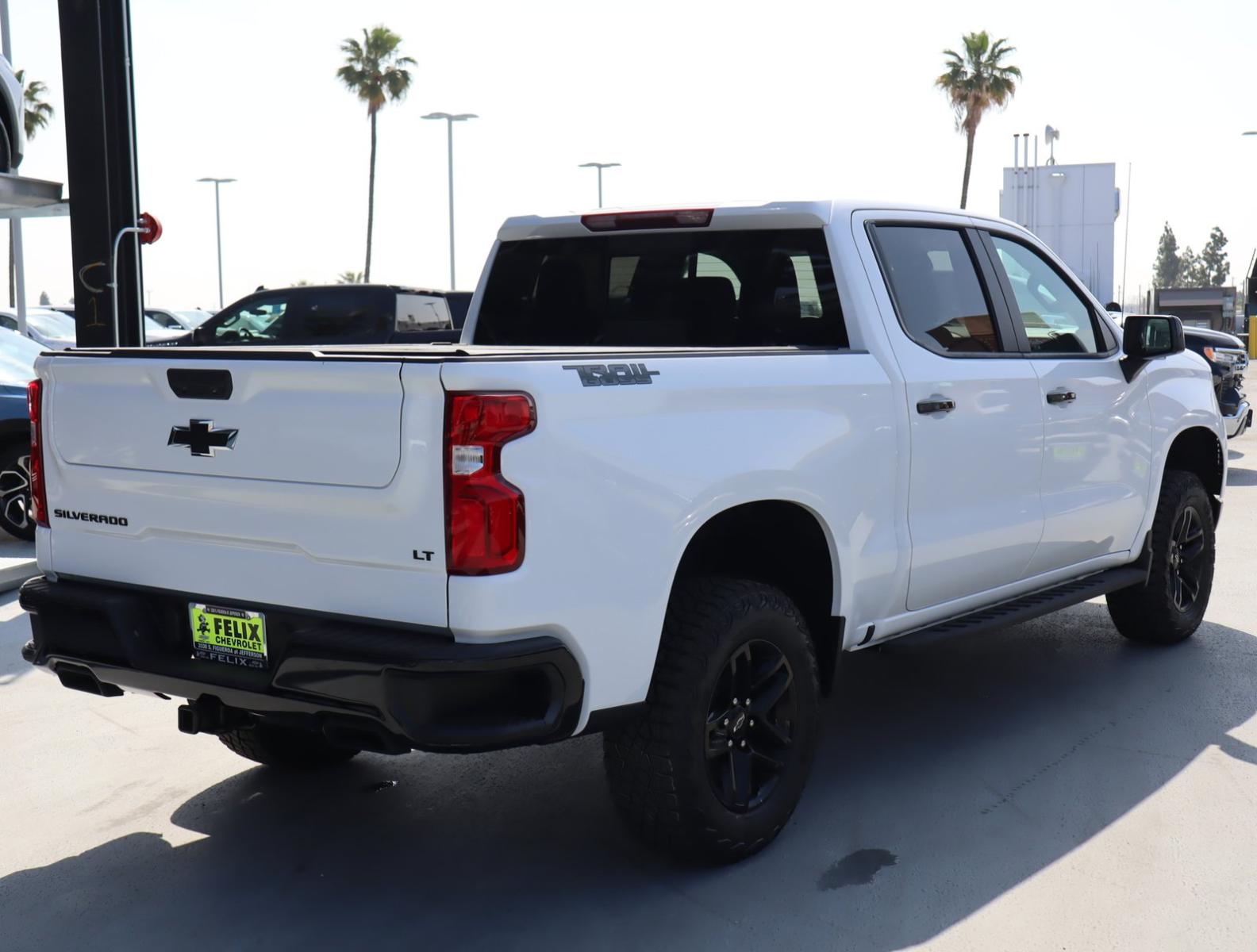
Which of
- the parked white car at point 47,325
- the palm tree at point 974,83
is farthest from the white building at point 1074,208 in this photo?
the parked white car at point 47,325

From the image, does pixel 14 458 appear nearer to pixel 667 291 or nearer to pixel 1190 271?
pixel 667 291

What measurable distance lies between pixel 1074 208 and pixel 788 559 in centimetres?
4476

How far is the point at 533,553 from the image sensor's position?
327 centimetres

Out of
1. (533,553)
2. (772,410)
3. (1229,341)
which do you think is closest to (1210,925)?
(772,410)

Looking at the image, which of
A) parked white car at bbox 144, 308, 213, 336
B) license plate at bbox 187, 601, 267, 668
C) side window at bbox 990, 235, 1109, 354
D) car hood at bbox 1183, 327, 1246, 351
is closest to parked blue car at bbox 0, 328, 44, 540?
license plate at bbox 187, 601, 267, 668

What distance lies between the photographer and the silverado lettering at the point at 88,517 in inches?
152

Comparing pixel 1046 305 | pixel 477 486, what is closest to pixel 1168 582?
pixel 1046 305

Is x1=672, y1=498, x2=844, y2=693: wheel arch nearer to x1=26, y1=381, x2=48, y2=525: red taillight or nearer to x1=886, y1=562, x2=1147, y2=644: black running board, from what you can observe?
x1=886, y1=562, x2=1147, y2=644: black running board

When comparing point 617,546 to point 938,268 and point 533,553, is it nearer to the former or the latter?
point 533,553

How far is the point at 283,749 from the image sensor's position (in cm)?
482

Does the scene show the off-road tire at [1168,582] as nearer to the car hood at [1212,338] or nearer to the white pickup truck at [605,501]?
the white pickup truck at [605,501]

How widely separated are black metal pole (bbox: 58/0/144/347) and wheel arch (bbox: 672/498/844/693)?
7.23 metres

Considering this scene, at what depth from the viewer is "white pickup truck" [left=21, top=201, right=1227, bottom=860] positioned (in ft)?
10.7

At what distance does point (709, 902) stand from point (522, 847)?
0.69 m
